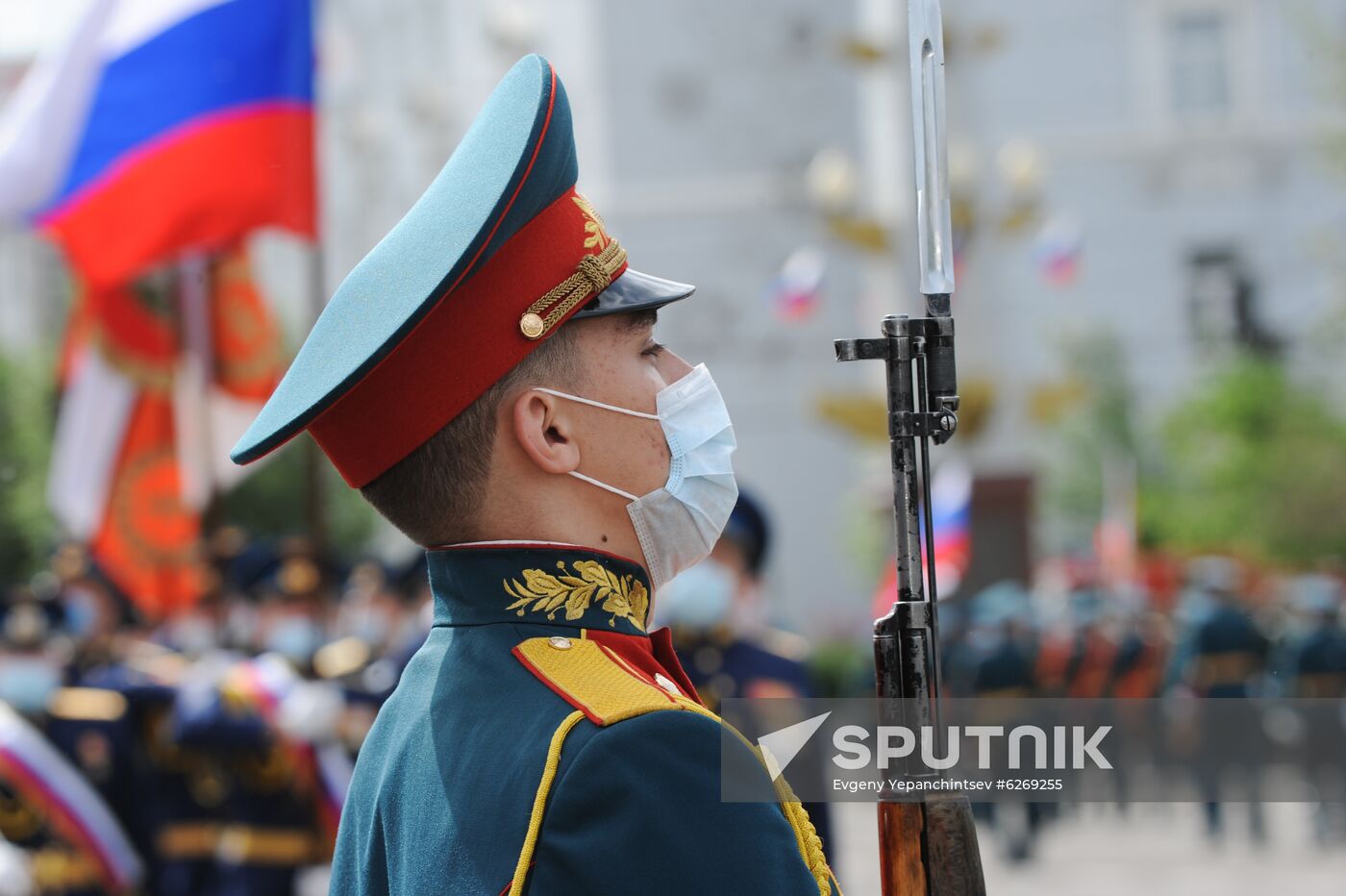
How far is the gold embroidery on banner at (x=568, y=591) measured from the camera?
189cm

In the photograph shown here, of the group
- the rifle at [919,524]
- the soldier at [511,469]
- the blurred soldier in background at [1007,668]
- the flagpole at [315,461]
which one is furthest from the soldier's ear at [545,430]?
the blurred soldier in background at [1007,668]

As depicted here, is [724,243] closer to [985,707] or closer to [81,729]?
[81,729]

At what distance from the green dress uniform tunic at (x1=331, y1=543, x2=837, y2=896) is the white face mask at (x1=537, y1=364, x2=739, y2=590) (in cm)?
5

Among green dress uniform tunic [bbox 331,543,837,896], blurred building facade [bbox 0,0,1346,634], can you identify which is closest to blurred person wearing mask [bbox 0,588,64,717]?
green dress uniform tunic [bbox 331,543,837,896]

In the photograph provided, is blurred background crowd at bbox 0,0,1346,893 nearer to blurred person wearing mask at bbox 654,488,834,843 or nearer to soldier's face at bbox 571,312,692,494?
blurred person wearing mask at bbox 654,488,834,843

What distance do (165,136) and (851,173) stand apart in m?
20.1

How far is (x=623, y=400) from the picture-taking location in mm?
1932

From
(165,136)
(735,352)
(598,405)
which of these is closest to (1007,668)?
(165,136)

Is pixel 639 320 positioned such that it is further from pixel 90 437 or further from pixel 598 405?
pixel 90 437

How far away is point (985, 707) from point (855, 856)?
9.20 meters

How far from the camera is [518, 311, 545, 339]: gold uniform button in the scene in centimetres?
186

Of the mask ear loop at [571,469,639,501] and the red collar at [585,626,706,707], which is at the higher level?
the mask ear loop at [571,469,639,501]

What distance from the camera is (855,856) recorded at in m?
11.9

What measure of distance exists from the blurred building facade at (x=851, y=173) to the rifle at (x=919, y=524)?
24.3 m
